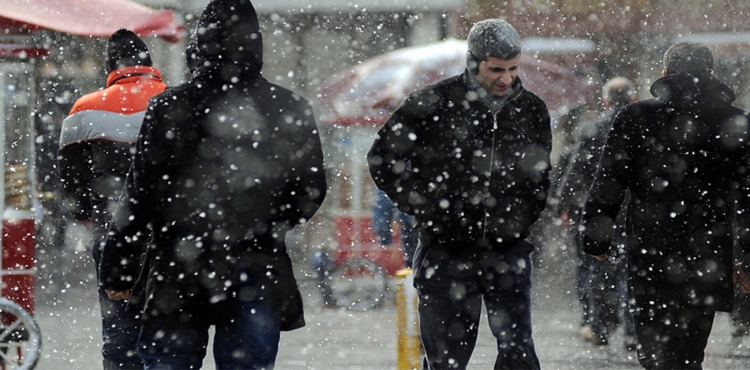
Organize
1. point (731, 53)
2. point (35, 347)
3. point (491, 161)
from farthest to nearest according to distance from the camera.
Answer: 1. point (731, 53)
2. point (35, 347)
3. point (491, 161)

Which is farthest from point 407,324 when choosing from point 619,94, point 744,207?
point 619,94

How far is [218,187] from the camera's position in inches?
184

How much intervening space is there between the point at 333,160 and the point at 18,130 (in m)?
11.9

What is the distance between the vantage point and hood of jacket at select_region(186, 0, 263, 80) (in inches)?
189

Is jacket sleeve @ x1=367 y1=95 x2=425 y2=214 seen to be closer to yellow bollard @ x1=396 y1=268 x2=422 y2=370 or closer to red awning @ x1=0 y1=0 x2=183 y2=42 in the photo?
yellow bollard @ x1=396 y1=268 x2=422 y2=370

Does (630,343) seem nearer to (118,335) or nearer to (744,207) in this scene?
(744,207)

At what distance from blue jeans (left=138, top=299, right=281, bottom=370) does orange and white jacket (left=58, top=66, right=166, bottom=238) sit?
1.75 meters

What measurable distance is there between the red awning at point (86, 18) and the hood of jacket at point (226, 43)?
390 centimetres

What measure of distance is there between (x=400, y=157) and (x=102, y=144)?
1687mm

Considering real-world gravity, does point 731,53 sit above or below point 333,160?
above

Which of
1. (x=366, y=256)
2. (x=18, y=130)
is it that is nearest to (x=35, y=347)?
(x=18, y=130)

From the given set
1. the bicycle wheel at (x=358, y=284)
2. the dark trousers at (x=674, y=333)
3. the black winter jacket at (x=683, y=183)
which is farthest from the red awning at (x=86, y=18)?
the dark trousers at (x=674, y=333)

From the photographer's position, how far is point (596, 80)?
20516 mm

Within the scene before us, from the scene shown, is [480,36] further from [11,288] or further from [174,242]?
[11,288]
